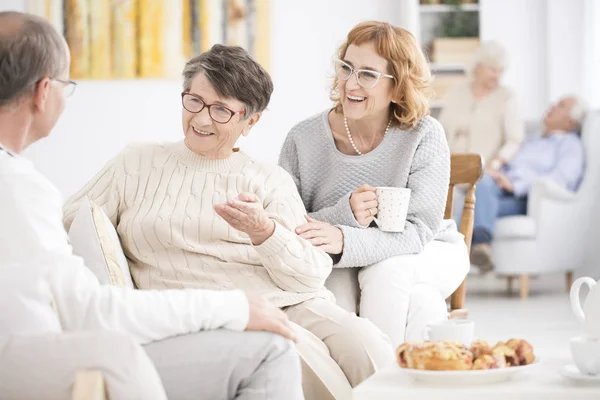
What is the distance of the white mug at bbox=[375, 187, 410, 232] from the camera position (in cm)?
244

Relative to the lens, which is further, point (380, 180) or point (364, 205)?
point (380, 180)

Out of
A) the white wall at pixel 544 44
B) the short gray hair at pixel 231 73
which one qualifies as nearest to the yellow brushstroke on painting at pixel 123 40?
the white wall at pixel 544 44

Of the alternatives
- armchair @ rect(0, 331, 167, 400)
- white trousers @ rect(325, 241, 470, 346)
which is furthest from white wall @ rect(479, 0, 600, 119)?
armchair @ rect(0, 331, 167, 400)

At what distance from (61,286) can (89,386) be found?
17 cm

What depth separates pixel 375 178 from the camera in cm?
266

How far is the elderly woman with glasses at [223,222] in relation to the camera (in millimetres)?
2107

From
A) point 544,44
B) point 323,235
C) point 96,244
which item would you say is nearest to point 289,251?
point 323,235

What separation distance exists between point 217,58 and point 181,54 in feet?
14.4

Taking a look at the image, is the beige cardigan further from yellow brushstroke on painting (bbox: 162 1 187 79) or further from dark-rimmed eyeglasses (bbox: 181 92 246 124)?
dark-rimmed eyeglasses (bbox: 181 92 246 124)

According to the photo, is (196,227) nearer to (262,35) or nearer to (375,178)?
(375,178)

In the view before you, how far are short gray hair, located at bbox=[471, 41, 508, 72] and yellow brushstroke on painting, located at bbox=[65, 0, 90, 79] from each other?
8.40 ft

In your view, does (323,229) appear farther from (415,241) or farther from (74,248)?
(74,248)

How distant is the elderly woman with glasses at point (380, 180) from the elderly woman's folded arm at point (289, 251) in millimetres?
108

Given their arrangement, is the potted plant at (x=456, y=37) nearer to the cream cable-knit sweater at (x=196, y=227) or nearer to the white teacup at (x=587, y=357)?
the cream cable-knit sweater at (x=196, y=227)
